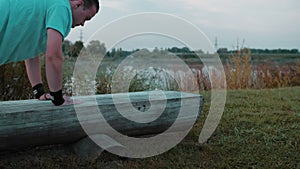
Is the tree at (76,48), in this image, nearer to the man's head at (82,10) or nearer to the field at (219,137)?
the field at (219,137)

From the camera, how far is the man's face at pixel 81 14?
2.45m

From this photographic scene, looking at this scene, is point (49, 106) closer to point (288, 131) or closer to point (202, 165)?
point (202, 165)

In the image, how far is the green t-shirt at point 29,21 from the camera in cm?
227

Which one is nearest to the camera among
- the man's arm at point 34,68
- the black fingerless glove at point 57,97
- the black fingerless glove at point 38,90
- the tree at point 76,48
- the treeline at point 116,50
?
the black fingerless glove at point 57,97

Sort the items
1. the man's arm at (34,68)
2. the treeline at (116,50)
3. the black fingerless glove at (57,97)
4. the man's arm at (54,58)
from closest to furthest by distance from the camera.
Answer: the man's arm at (54,58) → the black fingerless glove at (57,97) → the man's arm at (34,68) → the treeline at (116,50)

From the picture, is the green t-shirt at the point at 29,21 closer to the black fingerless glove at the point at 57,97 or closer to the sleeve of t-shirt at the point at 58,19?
the sleeve of t-shirt at the point at 58,19

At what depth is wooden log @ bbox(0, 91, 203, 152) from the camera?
2.83 metres

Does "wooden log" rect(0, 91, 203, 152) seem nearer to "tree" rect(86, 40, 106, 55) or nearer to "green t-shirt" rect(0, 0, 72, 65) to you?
"green t-shirt" rect(0, 0, 72, 65)

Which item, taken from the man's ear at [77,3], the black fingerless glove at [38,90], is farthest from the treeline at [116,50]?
the man's ear at [77,3]

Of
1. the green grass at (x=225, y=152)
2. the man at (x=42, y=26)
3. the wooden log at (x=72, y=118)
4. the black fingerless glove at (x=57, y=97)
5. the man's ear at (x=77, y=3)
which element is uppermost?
the man's ear at (x=77, y=3)

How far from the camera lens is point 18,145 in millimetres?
2930

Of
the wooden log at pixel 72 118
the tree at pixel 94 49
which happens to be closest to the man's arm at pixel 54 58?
the wooden log at pixel 72 118

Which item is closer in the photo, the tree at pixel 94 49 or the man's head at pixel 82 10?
the man's head at pixel 82 10

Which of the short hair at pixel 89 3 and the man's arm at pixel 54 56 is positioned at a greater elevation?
the short hair at pixel 89 3
